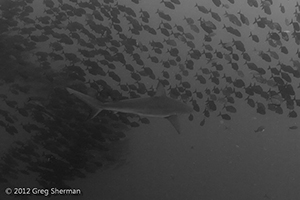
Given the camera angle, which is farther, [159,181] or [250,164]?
[250,164]

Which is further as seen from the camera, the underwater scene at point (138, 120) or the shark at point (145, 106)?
the underwater scene at point (138, 120)

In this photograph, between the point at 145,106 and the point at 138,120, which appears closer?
the point at 145,106

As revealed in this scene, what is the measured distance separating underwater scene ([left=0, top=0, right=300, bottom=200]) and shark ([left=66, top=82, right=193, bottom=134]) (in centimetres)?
2

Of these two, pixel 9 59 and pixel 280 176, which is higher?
pixel 9 59

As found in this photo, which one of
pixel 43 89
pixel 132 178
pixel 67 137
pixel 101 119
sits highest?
pixel 101 119

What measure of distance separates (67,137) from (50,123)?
2.25ft

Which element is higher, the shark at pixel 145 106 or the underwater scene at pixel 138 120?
the shark at pixel 145 106

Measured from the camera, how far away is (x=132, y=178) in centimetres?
1220

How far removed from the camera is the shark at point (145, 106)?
518cm

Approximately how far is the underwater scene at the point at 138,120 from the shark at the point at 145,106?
0.07 ft

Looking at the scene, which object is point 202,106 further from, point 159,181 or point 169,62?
point 169,62

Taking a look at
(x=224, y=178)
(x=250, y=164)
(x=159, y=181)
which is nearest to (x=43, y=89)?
(x=159, y=181)

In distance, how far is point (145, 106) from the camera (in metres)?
5.32

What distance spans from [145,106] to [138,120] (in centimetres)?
400
